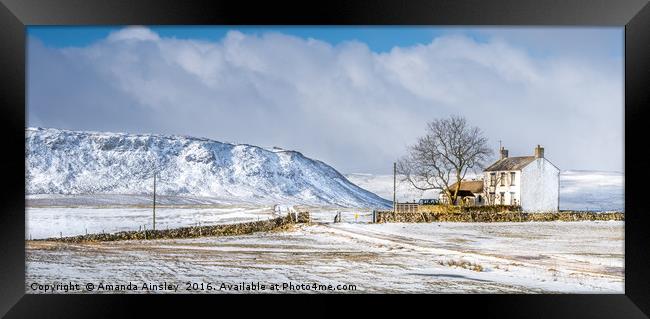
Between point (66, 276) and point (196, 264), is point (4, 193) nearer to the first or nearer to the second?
point (66, 276)

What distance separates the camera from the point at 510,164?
23.4 meters

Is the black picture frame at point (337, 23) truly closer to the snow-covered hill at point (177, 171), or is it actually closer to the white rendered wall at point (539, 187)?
the white rendered wall at point (539, 187)

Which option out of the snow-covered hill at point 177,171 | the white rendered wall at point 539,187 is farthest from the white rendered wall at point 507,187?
the snow-covered hill at point 177,171

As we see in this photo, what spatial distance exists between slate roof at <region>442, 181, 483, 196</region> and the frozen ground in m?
5.83

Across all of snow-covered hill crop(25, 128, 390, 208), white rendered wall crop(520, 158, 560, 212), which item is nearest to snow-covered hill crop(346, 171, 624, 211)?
white rendered wall crop(520, 158, 560, 212)

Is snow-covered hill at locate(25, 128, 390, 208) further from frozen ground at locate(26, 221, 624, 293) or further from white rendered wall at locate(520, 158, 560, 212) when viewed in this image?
frozen ground at locate(26, 221, 624, 293)

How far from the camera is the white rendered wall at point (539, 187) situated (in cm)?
2239

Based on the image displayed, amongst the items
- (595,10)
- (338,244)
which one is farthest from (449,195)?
(595,10)

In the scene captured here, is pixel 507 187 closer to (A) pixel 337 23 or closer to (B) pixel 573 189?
(B) pixel 573 189

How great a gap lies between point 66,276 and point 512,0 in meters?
7.36

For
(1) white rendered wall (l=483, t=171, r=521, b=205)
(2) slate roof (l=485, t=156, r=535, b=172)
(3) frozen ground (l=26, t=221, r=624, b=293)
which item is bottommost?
(3) frozen ground (l=26, t=221, r=624, b=293)

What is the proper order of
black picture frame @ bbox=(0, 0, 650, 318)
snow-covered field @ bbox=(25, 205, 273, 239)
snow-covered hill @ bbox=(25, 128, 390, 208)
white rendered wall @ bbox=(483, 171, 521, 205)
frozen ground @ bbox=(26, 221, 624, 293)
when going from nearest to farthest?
black picture frame @ bbox=(0, 0, 650, 318), frozen ground @ bbox=(26, 221, 624, 293), snow-covered field @ bbox=(25, 205, 273, 239), white rendered wall @ bbox=(483, 171, 521, 205), snow-covered hill @ bbox=(25, 128, 390, 208)

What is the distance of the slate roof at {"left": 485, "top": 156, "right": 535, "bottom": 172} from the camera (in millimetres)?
23406

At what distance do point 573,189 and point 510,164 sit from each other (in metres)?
3.97
